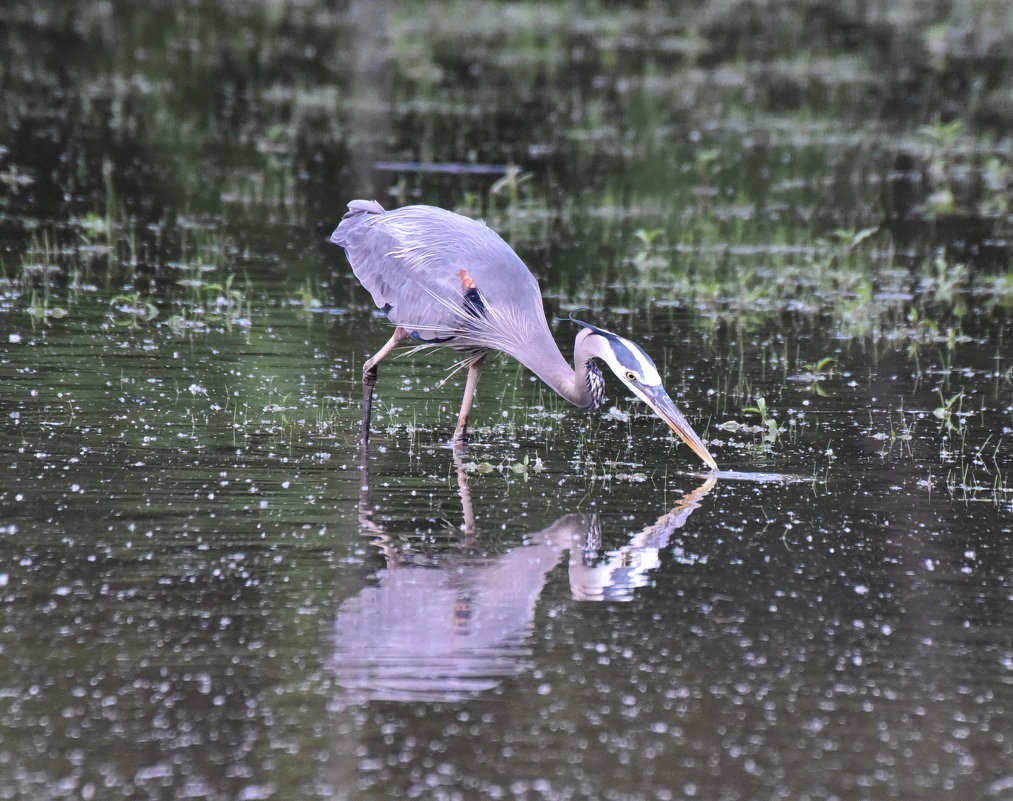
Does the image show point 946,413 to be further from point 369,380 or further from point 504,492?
point 369,380

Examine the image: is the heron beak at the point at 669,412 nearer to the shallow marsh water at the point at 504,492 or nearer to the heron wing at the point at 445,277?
the shallow marsh water at the point at 504,492

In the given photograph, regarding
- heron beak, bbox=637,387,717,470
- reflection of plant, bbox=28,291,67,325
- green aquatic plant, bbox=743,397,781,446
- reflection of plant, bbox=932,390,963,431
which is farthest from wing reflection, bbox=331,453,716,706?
reflection of plant, bbox=28,291,67,325

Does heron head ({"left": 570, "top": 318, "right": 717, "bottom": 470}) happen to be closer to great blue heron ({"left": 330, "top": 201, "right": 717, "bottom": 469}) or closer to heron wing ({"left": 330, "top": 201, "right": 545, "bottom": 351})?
great blue heron ({"left": 330, "top": 201, "right": 717, "bottom": 469})

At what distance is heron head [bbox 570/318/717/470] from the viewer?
27.4 feet

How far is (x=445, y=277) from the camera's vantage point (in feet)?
30.2

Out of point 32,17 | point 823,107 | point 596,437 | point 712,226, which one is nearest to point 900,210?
point 712,226

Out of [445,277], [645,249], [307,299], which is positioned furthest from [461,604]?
[645,249]

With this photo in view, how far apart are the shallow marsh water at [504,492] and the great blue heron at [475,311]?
43 cm

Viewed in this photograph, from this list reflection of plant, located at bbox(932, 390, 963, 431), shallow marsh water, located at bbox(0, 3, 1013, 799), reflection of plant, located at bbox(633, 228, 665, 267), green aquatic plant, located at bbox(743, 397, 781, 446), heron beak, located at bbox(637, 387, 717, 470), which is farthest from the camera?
reflection of plant, located at bbox(633, 228, 665, 267)

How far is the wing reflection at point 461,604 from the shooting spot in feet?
19.3

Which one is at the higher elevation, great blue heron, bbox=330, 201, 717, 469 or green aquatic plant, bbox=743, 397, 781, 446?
great blue heron, bbox=330, 201, 717, 469

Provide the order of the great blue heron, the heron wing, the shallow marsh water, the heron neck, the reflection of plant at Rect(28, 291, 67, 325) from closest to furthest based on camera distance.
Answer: the shallow marsh water < the great blue heron < the heron neck < the heron wing < the reflection of plant at Rect(28, 291, 67, 325)

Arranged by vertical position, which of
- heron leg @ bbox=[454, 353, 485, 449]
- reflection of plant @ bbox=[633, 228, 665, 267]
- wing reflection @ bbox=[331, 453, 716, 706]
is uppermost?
reflection of plant @ bbox=[633, 228, 665, 267]

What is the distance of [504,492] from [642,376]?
0.90m
